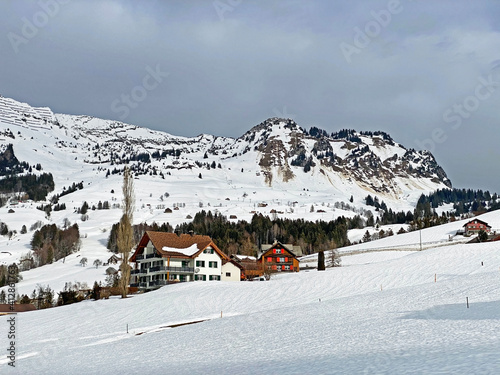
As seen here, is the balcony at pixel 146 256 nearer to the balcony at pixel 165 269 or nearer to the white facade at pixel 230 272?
the balcony at pixel 165 269

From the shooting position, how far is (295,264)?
120 meters

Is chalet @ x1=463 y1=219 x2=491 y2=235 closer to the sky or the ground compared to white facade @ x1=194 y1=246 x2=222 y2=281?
closer to the sky

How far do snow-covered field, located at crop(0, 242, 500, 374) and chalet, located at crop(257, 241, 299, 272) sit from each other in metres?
50.3

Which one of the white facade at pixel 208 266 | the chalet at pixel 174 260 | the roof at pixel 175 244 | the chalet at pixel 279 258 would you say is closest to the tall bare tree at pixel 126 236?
the roof at pixel 175 244

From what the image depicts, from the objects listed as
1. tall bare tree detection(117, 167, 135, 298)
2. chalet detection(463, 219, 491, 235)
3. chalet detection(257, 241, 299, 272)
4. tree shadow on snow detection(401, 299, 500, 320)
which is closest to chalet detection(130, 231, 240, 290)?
tall bare tree detection(117, 167, 135, 298)

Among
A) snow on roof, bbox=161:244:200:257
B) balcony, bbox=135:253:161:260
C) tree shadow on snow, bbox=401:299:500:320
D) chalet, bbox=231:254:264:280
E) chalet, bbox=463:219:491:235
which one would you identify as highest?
chalet, bbox=463:219:491:235

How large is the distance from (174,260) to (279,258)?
39.5 m

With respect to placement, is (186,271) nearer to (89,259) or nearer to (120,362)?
(120,362)

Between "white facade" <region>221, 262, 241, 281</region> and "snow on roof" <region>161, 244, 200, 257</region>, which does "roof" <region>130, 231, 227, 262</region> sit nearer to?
"snow on roof" <region>161, 244, 200, 257</region>

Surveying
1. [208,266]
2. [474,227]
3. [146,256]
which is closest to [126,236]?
[146,256]

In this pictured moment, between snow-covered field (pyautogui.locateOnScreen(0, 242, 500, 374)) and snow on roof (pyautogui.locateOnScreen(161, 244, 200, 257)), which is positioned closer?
snow-covered field (pyautogui.locateOnScreen(0, 242, 500, 374))

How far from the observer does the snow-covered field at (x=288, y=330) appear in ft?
69.9

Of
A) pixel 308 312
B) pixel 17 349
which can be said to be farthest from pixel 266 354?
pixel 17 349

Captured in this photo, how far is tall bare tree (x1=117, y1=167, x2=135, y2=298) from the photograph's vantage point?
7100 cm
